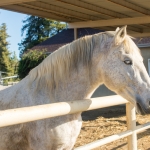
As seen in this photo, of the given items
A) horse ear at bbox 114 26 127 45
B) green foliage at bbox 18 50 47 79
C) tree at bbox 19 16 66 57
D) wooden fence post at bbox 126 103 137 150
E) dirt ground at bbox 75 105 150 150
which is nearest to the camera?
horse ear at bbox 114 26 127 45

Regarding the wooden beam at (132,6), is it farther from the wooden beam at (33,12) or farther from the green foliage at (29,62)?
the green foliage at (29,62)

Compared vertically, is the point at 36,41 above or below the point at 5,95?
above

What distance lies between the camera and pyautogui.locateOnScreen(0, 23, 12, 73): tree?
3190 centimetres

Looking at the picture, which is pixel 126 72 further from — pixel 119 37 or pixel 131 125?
pixel 131 125

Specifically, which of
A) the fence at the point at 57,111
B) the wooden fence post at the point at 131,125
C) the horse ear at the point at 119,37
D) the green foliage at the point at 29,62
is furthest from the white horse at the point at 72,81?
the green foliage at the point at 29,62

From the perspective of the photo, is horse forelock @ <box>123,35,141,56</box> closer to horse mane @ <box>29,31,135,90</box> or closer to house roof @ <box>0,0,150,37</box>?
horse mane @ <box>29,31,135,90</box>

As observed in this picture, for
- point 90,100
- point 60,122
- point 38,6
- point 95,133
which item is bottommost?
point 95,133

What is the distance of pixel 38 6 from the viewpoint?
5.87m

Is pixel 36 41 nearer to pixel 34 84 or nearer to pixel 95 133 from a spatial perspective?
pixel 95 133

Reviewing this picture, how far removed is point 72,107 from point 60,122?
0.24 meters

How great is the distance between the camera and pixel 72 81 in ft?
7.75

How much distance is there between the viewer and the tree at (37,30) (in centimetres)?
3509

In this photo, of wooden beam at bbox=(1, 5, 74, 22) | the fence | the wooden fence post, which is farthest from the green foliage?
the fence

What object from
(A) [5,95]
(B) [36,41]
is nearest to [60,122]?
(A) [5,95]
